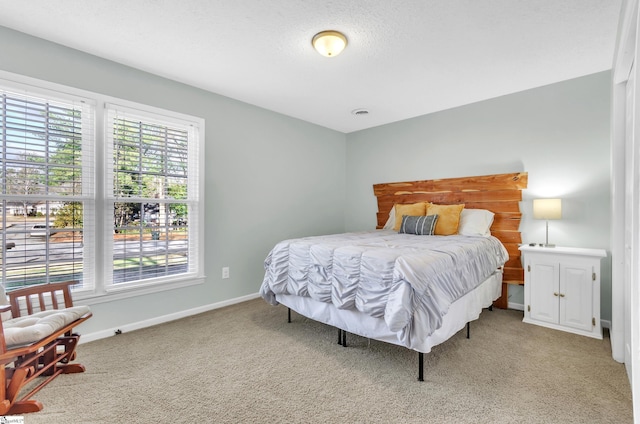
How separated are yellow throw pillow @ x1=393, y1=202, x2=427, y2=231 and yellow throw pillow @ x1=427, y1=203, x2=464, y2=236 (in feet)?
0.89

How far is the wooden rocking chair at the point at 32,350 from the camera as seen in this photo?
1.53m

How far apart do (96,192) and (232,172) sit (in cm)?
134

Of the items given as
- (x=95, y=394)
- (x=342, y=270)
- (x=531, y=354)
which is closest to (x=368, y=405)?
(x=342, y=270)

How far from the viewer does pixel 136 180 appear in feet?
9.22

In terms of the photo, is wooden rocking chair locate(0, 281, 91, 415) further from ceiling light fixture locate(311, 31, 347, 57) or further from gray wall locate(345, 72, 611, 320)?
gray wall locate(345, 72, 611, 320)

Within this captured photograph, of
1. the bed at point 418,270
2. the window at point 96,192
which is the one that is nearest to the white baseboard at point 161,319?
the window at point 96,192

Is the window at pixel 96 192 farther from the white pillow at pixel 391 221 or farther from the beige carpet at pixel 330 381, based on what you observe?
the white pillow at pixel 391 221

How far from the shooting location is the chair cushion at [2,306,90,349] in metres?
A: 1.56

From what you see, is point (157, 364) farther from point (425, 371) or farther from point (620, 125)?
point (620, 125)

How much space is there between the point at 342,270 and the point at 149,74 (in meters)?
2.63

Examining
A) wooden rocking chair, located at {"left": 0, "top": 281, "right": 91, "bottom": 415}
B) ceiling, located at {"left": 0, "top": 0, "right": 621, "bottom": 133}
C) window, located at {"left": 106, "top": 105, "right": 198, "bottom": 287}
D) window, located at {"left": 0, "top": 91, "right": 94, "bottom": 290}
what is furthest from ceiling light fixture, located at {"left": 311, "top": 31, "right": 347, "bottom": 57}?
wooden rocking chair, located at {"left": 0, "top": 281, "right": 91, "bottom": 415}

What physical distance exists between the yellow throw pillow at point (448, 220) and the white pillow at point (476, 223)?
8 centimetres

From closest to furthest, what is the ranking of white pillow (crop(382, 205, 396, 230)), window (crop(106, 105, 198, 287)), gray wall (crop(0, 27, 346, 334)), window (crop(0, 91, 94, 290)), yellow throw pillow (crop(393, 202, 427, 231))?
window (crop(0, 91, 94, 290)) < gray wall (crop(0, 27, 346, 334)) < window (crop(106, 105, 198, 287)) < yellow throw pillow (crop(393, 202, 427, 231)) < white pillow (crop(382, 205, 396, 230))

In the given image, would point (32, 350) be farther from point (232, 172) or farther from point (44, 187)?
point (232, 172)
